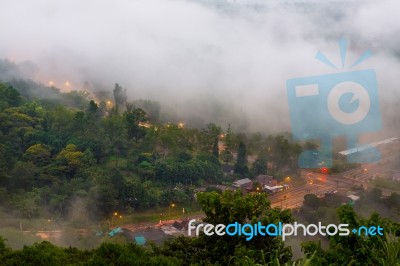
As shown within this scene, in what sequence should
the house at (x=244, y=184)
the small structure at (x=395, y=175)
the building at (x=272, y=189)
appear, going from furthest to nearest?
1. the small structure at (x=395, y=175)
2. the house at (x=244, y=184)
3. the building at (x=272, y=189)

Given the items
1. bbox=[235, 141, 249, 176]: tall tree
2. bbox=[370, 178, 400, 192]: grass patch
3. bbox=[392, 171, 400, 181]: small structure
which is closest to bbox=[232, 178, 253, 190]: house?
bbox=[235, 141, 249, 176]: tall tree

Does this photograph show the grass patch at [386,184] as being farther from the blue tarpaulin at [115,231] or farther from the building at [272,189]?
the blue tarpaulin at [115,231]

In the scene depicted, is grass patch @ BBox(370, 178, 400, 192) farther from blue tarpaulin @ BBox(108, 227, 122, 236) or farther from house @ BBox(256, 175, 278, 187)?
blue tarpaulin @ BBox(108, 227, 122, 236)

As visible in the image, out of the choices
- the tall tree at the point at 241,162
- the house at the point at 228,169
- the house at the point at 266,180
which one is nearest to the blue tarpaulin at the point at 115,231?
the house at the point at 266,180

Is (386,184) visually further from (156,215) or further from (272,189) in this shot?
(156,215)

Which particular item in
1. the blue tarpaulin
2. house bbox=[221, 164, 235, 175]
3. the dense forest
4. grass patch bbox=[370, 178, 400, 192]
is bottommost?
grass patch bbox=[370, 178, 400, 192]

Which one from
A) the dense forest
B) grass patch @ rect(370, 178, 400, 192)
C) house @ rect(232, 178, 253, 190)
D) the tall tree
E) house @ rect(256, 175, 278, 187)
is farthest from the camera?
the tall tree

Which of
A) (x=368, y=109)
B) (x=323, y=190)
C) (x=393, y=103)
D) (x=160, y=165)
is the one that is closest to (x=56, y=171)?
(x=160, y=165)

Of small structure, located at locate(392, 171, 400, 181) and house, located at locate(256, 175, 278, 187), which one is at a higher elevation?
house, located at locate(256, 175, 278, 187)
